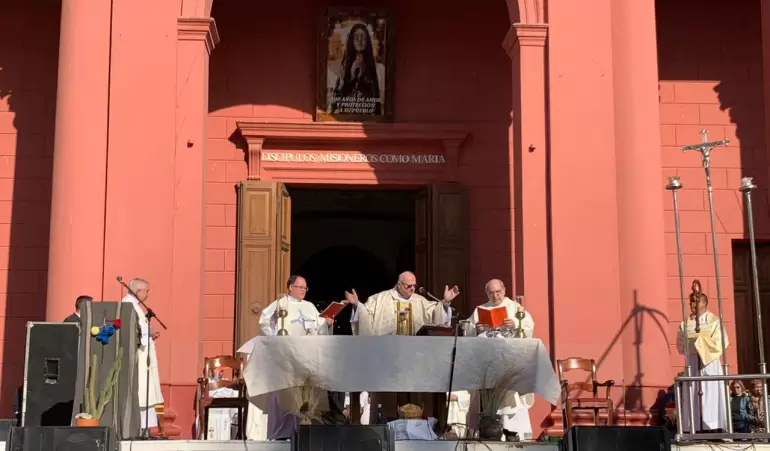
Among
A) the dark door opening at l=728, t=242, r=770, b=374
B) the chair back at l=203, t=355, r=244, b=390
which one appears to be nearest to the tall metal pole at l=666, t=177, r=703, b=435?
the dark door opening at l=728, t=242, r=770, b=374

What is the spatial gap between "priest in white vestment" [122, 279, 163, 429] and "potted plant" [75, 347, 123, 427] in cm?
156

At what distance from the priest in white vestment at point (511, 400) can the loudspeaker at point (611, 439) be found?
2.32 m

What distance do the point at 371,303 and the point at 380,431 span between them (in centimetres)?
334

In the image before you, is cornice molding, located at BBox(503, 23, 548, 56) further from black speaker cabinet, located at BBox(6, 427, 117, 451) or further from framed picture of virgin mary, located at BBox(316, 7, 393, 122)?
black speaker cabinet, located at BBox(6, 427, 117, 451)

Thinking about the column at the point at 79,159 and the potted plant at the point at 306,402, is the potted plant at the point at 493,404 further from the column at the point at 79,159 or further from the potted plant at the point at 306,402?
the column at the point at 79,159

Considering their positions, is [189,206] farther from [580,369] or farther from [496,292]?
[580,369]

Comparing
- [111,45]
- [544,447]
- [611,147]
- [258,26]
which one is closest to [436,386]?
[544,447]

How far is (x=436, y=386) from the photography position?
9.24 metres

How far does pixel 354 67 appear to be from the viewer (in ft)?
47.8

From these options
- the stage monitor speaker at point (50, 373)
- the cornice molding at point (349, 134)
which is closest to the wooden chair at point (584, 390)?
the cornice molding at point (349, 134)

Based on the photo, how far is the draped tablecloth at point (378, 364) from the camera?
30.1 ft

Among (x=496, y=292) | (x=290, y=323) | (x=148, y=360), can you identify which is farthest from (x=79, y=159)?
(x=496, y=292)

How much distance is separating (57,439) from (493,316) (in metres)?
3.73

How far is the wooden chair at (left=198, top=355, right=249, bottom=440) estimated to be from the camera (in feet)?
37.8
